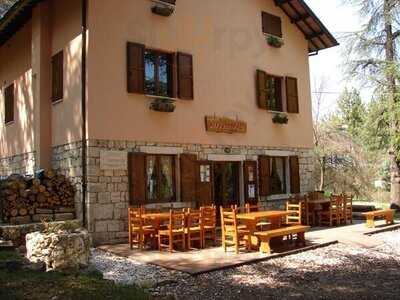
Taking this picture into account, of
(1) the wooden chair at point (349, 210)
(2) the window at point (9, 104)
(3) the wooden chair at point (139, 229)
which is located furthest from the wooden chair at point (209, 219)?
(2) the window at point (9, 104)

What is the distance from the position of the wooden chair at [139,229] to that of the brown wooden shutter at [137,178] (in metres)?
0.81

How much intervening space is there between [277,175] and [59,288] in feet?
32.5

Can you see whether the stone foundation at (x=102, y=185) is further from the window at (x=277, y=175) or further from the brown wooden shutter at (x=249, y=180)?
the window at (x=277, y=175)

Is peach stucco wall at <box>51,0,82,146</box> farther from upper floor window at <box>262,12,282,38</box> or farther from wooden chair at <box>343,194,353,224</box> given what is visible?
wooden chair at <box>343,194,353,224</box>

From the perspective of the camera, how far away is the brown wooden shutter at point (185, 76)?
454 inches

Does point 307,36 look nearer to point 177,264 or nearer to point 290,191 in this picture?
point 290,191

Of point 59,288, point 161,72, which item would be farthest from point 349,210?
point 59,288

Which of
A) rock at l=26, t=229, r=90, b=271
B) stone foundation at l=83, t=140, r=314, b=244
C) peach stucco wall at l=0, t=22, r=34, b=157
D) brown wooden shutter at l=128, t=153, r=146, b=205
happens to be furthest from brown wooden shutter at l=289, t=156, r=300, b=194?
rock at l=26, t=229, r=90, b=271

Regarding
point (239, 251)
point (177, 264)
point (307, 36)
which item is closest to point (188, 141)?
point (239, 251)

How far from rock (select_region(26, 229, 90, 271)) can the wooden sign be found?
558 cm

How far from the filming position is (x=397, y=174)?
1694 centimetres

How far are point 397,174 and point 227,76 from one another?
8.09m

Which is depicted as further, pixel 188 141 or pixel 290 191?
pixel 290 191

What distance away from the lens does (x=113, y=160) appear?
10234 millimetres
